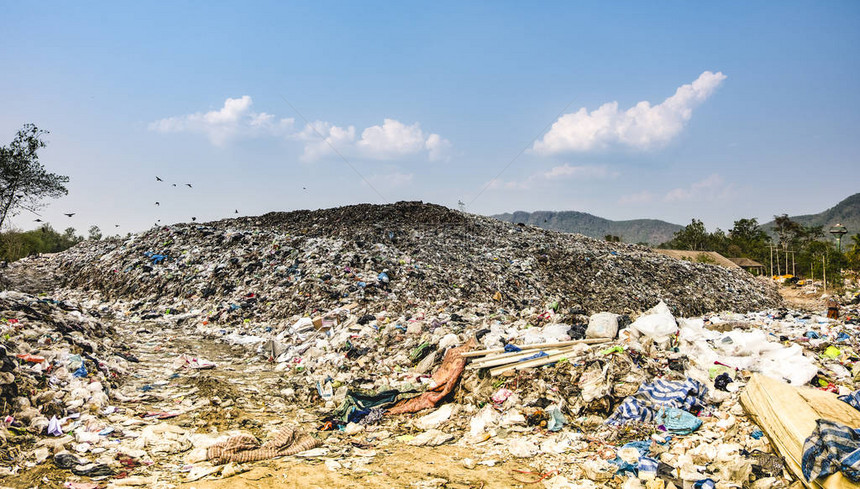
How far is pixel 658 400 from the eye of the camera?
4.03m

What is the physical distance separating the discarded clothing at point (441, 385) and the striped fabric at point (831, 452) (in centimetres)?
318

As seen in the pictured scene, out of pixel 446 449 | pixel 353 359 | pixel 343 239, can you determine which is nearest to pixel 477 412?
pixel 446 449

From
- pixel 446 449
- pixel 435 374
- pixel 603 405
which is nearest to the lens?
pixel 446 449

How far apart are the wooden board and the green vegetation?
27.5m

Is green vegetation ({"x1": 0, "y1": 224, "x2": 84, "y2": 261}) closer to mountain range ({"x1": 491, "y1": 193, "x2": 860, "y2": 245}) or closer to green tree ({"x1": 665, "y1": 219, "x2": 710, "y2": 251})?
green tree ({"x1": 665, "y1": 219, "x2": 710, "y2": 251})

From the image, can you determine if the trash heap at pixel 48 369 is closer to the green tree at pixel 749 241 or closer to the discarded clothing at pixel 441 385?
the discarded clothing at pixel 441 385

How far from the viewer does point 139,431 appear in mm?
4145

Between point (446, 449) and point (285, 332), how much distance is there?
527 cm

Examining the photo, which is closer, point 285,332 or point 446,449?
point 446,449

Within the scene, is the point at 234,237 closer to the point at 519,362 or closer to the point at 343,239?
the point at 343,239

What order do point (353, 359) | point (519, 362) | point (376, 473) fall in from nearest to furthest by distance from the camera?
point (376, 473) → point (519, 362) → point (353, 359)

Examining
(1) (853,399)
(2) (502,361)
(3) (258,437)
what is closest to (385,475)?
(3) (258,437)

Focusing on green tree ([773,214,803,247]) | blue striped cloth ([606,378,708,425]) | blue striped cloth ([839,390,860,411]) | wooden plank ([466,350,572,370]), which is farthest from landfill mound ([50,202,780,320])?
green tree ([773,214,803,247])

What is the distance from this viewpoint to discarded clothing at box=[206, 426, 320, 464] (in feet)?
11.9
